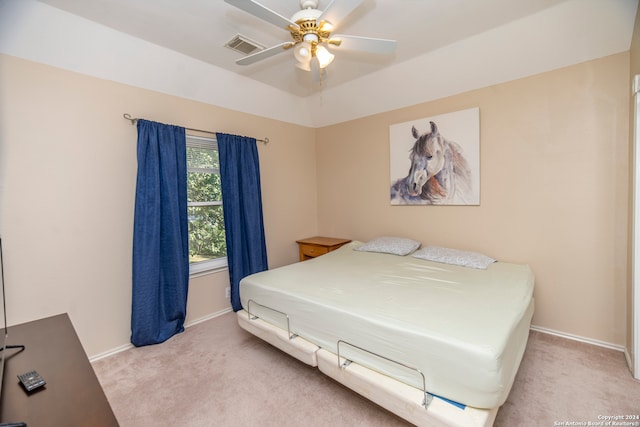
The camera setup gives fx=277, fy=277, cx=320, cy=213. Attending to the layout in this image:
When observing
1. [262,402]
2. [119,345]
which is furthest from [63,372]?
[119,345]

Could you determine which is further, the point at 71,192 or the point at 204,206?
the point at 204,206

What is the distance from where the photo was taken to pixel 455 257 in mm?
2742

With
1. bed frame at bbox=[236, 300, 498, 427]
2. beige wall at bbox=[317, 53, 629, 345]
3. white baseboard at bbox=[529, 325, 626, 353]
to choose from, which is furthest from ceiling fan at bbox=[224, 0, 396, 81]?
white baseboard at bbox=[529, 325, 626, 353]

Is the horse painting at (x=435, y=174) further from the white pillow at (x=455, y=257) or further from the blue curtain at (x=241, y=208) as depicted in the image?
the blue curtain at (x=241, y=208)

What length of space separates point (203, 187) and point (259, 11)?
2.10 meters

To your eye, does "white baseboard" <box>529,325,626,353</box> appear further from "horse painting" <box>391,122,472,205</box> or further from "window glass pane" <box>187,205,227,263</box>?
"window glass pane" <box>187,205,227,263</box>

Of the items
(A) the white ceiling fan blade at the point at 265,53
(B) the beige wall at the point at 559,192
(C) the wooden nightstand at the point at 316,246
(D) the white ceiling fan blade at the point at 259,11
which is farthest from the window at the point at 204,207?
(B) the beige wall at the point at 559,192

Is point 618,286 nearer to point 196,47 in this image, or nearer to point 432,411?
point 432,411

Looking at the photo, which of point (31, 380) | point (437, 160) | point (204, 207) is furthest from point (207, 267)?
point (437, 160)

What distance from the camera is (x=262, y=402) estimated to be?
1818 mm

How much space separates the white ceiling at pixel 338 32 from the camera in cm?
202

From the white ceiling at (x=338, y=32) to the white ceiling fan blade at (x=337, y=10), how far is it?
0.52 m

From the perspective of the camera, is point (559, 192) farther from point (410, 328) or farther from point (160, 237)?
point (160, 237)

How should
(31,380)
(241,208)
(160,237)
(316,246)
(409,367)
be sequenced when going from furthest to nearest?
(316,246), (241,208), (160,237), (409,367), (31,380)
